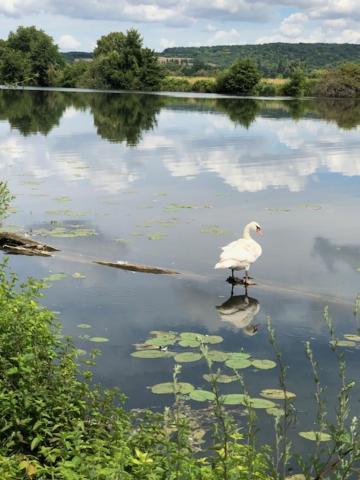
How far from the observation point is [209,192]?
77.8 feet

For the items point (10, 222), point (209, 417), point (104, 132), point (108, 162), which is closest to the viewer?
point (209, 417)

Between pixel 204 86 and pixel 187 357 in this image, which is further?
pixel 204 86

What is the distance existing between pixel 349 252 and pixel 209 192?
8.74m

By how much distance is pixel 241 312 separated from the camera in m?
11.8

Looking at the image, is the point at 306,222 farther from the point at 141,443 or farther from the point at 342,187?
the point at 141,443

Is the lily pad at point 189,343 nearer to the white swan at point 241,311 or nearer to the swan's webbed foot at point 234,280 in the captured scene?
the white swan at point 241,311

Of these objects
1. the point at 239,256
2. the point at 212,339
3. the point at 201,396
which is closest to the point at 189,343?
the point at 212,339

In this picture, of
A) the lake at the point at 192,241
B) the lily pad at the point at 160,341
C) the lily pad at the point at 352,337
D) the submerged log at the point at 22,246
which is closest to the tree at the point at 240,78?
the lake at the point at 192,241

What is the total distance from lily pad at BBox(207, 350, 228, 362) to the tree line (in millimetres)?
95547

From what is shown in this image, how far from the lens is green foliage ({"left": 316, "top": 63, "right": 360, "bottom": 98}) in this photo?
103812mm

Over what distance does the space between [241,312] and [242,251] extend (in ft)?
6.06

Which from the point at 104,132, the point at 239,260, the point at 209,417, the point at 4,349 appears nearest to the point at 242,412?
the point at 209,417

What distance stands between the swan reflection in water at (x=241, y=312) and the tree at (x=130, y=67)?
110 metres

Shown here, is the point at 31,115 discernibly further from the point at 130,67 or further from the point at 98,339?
the point at 130,67
